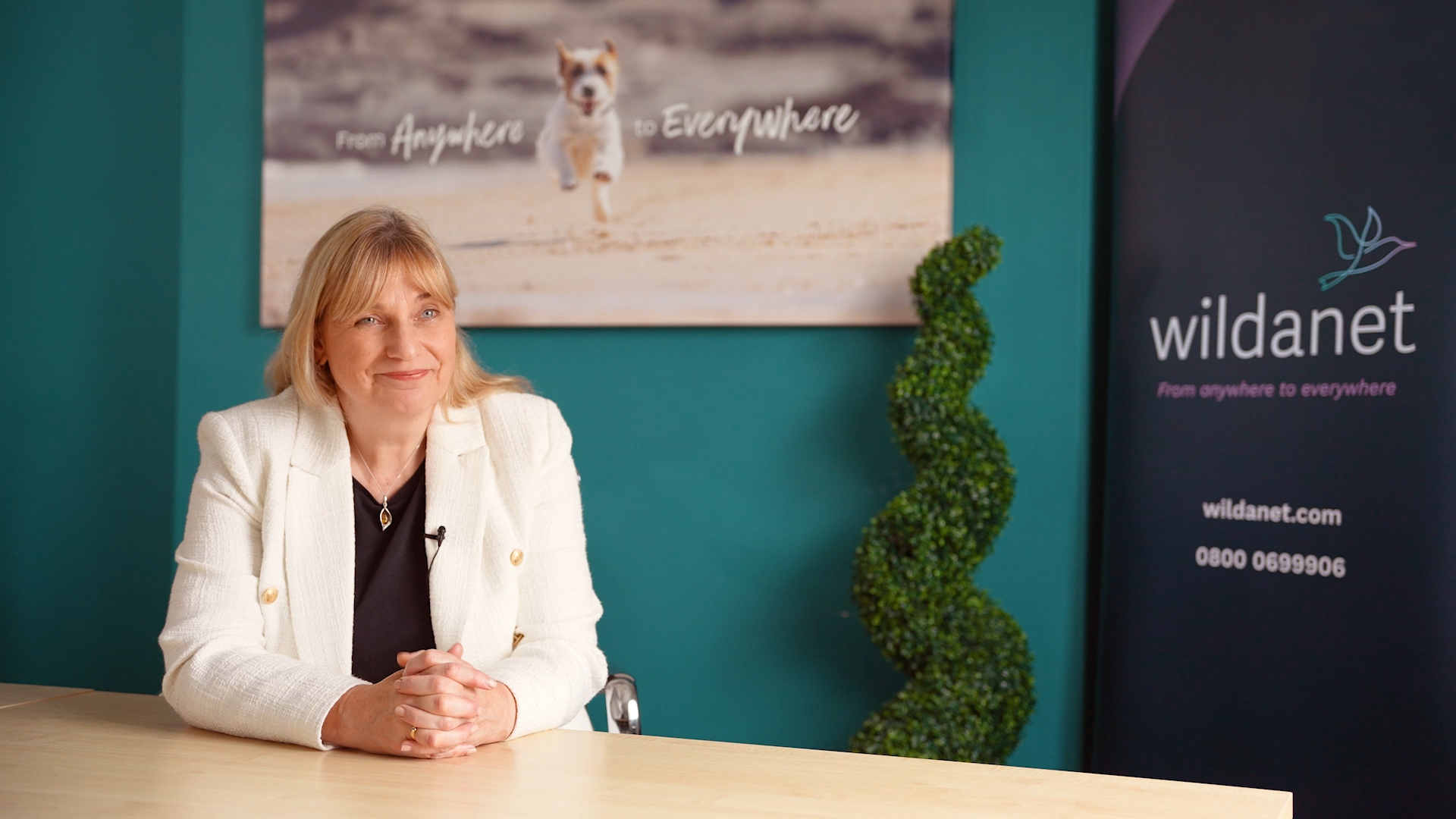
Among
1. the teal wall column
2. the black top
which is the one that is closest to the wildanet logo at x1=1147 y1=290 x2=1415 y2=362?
the black top

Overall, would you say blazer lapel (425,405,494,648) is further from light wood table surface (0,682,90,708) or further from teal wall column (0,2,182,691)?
teal wall column (0,2,182,691)

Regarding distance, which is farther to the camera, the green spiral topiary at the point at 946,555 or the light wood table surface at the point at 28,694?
the green spiral topiary at the point at 946,555

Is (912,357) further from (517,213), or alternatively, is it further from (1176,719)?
(517,213)

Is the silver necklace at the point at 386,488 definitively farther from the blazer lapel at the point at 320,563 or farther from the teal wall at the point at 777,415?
the teal wall at the point at 777,415

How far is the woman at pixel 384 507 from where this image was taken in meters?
1.91

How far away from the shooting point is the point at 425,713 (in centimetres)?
155

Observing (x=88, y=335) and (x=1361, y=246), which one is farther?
(x=88, y=335)

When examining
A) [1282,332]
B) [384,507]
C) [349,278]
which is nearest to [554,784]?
[384,507]

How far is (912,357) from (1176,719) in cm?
104

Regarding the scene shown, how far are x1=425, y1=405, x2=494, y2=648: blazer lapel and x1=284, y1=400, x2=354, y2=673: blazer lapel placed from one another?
0.14 meters

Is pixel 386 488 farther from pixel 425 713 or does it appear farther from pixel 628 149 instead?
pixel 628 149

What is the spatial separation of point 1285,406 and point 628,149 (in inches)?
72.1

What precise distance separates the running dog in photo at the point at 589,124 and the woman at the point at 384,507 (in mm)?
1184

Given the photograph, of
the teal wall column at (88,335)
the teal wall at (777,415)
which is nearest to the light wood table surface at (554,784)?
the teal wall at (777,415)
